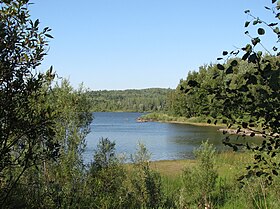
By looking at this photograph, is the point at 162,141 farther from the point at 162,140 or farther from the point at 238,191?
the point at 238,191

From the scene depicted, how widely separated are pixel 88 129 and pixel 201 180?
3287 millimetres

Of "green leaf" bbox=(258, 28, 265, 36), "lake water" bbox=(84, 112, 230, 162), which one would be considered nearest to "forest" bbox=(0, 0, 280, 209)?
"green leaf" bbox=(258, 28, 265, 36)

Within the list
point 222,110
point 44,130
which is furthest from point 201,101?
point 44,130

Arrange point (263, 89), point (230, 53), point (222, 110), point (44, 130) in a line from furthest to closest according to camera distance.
A: point (44, 130)
point (222, 110)
point (230, 53)
point (263, 89)

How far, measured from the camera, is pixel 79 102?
6969mm

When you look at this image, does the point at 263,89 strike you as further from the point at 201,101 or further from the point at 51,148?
the point at 51,148

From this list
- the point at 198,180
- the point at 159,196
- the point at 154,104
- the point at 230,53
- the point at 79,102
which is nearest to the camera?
the point at 230,53

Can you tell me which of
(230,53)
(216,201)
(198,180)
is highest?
(230,53)

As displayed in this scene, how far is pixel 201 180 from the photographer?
28.9 feet

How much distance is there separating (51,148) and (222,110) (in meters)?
1.24

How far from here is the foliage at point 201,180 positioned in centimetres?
878

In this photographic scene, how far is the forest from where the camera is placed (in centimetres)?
219

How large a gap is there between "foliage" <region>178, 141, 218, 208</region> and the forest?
2 cm

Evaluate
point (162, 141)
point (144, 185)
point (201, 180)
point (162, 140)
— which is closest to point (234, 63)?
point (144, 185)
